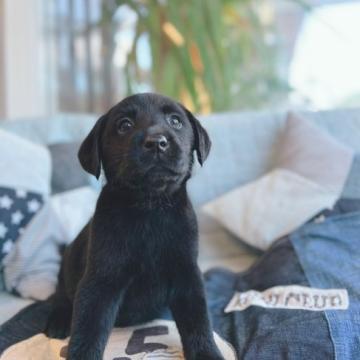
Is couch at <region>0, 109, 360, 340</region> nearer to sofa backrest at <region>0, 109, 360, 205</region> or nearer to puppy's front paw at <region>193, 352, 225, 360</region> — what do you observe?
sofa backrest at <region>0, 109, 360, 205</region>

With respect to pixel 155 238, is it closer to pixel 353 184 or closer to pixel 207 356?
pixel 207 356

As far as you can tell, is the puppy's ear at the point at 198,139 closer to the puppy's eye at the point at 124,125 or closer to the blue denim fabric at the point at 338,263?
the puppy's eye at the point at 124,125

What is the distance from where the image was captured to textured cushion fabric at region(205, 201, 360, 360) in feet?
2.83

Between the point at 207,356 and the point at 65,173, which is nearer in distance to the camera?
the point at 207,356

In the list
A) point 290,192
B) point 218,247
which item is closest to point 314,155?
point 290,192

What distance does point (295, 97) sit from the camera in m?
2.51

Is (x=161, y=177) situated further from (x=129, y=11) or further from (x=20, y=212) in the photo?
Answer: (x=129, y=11)

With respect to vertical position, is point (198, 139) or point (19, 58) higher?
point (19, 58)

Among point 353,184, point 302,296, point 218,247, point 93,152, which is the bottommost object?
point 218,247

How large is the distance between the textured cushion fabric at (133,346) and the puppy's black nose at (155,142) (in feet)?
1.17

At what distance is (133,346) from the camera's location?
0.89 m

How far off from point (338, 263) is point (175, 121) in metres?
0.53

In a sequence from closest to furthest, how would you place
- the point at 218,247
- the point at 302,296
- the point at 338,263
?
the point at 302,296
the point at 338,263
the point at 218,247

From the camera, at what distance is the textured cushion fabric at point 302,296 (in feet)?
2.83
